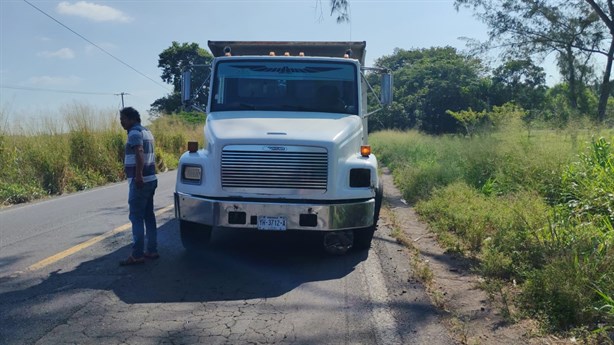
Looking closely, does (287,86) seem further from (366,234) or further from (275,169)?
(366,234)

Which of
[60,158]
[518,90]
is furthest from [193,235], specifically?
[518,90]

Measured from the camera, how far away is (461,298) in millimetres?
5496

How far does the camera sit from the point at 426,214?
10.2 m

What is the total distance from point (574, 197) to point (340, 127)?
13.4ft

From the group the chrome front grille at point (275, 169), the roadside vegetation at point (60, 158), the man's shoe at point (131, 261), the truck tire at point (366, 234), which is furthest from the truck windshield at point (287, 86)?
the roadside vegetation at point (60, 158)

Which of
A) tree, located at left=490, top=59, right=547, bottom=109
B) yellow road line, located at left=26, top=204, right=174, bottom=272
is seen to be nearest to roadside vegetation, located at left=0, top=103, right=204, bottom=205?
yellow road line, located at left=26, top=204, right=174, bottom=272

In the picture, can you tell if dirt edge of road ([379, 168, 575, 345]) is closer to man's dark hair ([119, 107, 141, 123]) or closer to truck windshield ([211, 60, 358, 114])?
truck windshield ([211, 60, 358, 114])

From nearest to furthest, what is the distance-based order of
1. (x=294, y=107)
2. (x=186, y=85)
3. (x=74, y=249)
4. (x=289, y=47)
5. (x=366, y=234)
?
(x=366, y=234) < (x=74, y=249) < (x=294, y=107) < (x=186, y=85) < (x=289, y=47)

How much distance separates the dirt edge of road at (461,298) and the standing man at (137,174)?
10.7 feet

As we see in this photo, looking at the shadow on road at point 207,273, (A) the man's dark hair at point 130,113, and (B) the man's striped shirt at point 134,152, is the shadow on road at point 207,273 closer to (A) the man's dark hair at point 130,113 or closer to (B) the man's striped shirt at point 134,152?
(B) the man's striped shirt at point 134,152

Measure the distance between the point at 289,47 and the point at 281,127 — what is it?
282 centimetres

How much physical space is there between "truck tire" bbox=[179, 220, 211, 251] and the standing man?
0.66 meters

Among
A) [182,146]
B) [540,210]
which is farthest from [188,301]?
[182,146]

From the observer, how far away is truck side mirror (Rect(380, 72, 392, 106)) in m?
8.27
